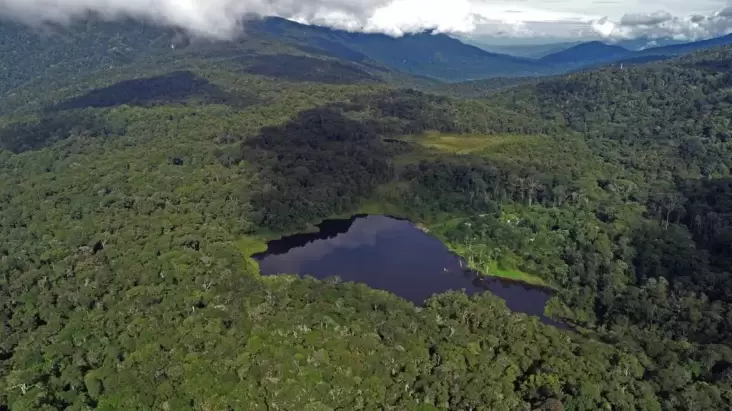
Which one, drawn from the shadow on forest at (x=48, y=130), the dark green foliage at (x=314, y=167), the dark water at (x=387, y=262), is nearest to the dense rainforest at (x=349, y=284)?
the dark green foliage at (x=314, y=167)

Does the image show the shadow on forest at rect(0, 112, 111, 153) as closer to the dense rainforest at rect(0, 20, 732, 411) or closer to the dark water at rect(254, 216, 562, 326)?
the dense rainforest at rect(0, 20, 732, 411)

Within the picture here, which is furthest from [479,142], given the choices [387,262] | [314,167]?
[387,262]

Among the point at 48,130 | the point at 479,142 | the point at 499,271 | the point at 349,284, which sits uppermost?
the point at 479,142

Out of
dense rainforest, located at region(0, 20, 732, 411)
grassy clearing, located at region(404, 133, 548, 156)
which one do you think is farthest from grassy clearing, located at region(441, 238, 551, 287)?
grassy clearing, located at region(404, 133, 548, 156)

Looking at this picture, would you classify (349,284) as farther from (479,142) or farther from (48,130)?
(48,130)

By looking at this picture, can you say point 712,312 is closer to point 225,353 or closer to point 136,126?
point 225,353

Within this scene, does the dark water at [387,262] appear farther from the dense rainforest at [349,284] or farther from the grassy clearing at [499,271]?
the dense rainforest at [349,284]

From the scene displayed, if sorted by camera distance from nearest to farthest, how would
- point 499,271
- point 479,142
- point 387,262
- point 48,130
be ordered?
point 499,271, point 387,262, point 479,142, point 48,130

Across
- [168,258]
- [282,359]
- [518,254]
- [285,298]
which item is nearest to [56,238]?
[168,258]
